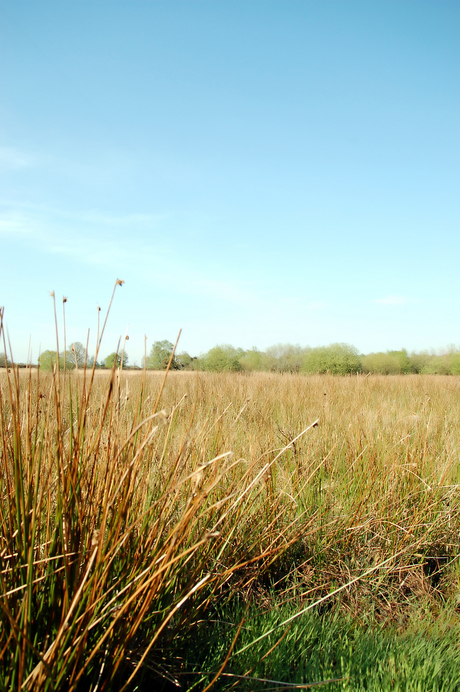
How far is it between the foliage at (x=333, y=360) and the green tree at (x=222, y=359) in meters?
2.37

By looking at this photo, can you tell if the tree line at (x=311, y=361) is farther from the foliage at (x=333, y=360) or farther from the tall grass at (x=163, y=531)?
the tall grass at (x=163, y=531)

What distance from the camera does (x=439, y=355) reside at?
1560 centimetres

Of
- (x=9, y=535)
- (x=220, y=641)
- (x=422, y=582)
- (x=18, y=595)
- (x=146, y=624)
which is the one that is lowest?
(x=422, y=582)

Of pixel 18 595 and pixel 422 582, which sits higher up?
pixel 18 595

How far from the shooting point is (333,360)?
490 inches

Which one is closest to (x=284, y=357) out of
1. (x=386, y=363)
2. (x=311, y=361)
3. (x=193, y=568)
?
(x=311, y=361)

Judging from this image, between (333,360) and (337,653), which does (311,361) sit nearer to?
(333,360)

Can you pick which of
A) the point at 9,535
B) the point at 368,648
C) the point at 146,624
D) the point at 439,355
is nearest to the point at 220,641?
the point at 146,624

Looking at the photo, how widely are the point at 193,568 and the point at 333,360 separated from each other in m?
11.4

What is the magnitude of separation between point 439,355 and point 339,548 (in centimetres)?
1543

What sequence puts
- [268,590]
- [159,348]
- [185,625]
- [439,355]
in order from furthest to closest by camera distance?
[439,355], [159,348], [268,590], [185,625]

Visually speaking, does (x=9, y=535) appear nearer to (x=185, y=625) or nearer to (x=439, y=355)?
(x=185, y=625)

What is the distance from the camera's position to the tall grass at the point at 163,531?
2.98 feet

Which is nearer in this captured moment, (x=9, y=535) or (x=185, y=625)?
(x=9, y=535)
